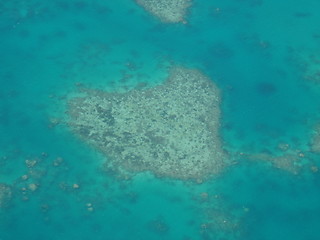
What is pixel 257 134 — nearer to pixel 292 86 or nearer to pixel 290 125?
pixel 290 125

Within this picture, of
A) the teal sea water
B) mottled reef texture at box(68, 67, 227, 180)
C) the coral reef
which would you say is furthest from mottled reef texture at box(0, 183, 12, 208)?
the coral reef

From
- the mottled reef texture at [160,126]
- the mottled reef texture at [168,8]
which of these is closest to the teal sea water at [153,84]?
the mottled reef texture at [168,8]

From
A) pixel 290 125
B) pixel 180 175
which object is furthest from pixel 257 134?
pixel 180 175

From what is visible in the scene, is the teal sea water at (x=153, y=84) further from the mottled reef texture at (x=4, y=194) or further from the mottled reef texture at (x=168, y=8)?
the mottled reef texture at (x=168, y=8)

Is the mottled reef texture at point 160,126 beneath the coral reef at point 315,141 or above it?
beneath

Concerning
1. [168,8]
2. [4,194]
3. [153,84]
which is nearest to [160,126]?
[153,84]

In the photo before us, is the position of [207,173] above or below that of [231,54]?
below

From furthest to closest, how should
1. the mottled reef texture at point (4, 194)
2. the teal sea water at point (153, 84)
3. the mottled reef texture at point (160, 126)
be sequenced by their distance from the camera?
the mottled reef texture at point (160, 126)
the teal sea water at point (153, 84)
the mottled reef texture at point (4, 194)
